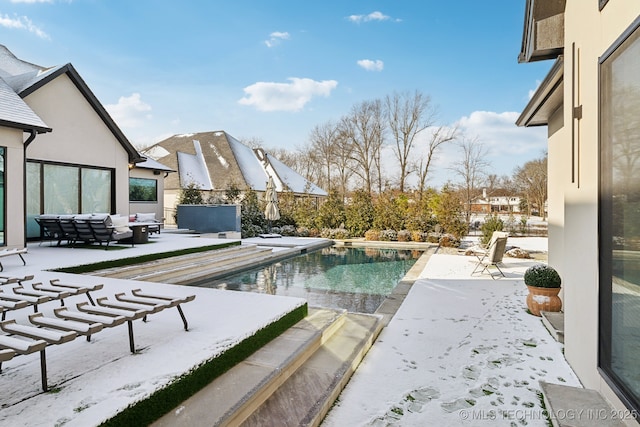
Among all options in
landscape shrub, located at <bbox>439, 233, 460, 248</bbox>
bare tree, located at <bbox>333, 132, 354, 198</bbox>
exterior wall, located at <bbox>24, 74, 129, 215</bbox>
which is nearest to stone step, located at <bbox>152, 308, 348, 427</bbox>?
exterior wall, located at <bbox>24, 74, 129, 215</bbox>

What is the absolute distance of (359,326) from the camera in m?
4.53

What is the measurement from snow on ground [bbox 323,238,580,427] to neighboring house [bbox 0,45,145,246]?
9.20 meters

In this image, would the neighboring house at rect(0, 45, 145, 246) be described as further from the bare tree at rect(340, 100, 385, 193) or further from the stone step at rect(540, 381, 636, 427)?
the bare tree at rect(340, 100, 385, 193)

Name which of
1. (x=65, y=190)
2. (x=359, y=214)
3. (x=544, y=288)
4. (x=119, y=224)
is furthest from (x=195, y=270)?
(x=359, y=214)

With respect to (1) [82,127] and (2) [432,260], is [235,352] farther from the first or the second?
(1) [82,127]

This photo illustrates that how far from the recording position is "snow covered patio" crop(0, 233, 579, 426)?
7.91ft

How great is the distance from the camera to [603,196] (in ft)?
8.88

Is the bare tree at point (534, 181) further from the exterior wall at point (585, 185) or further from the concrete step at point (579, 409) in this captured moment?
the concrete step at point (579, 409)

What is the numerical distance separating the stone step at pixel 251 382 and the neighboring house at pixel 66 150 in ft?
27.5

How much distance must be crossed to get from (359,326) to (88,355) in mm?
2879

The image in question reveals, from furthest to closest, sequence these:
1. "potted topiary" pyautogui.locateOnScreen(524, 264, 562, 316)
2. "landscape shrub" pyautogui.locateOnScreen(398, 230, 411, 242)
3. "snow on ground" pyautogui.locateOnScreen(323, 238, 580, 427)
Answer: "landscape shrub" pyautogui.locateOnScreen(398, 230, 411, 242), "potted topiary" pyautogui.locateOnScreen(524, 264, 562, 316), "snow on ground" pyautogui.locateOnScreen(323, 238, 580, 427)

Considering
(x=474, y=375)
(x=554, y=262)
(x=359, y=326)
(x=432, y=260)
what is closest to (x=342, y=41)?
(x=432, y=260)

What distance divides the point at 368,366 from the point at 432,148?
27601 mm

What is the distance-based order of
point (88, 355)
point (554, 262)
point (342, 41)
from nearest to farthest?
1. point (88, 355)
2. point (554, 262)
3. point (342, 41)
